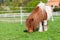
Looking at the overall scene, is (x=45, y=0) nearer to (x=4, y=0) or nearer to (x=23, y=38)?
(x=4, y=0)

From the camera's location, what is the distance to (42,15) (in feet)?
27.3

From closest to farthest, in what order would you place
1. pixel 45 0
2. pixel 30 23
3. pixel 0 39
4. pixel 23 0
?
pixel 0 39 < pixel 30 23 < pixel 45 0 < pixel 23 0

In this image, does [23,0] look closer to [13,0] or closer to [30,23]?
[13,0]

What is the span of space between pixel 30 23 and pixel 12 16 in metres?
8.96

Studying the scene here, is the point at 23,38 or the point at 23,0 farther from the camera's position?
the point at 23,0

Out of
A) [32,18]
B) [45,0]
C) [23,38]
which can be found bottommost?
[23,38]

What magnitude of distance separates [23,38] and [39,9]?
5.70 ft

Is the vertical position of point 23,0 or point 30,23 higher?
point 23,0

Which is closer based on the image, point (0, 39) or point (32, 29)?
point (0, 39)

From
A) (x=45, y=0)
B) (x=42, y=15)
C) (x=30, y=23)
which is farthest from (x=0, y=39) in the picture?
(x=45, y=0)

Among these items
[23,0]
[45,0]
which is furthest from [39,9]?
[23,0]

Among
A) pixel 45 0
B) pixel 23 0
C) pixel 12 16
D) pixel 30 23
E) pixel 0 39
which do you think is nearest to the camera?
pixel 0 39

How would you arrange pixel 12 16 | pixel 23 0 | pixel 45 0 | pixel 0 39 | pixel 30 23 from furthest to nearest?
pixel 23 0, pixel 45 0, pixel 12 16, pixel 30 23, pixel 0 39

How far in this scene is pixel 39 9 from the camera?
8.45m
